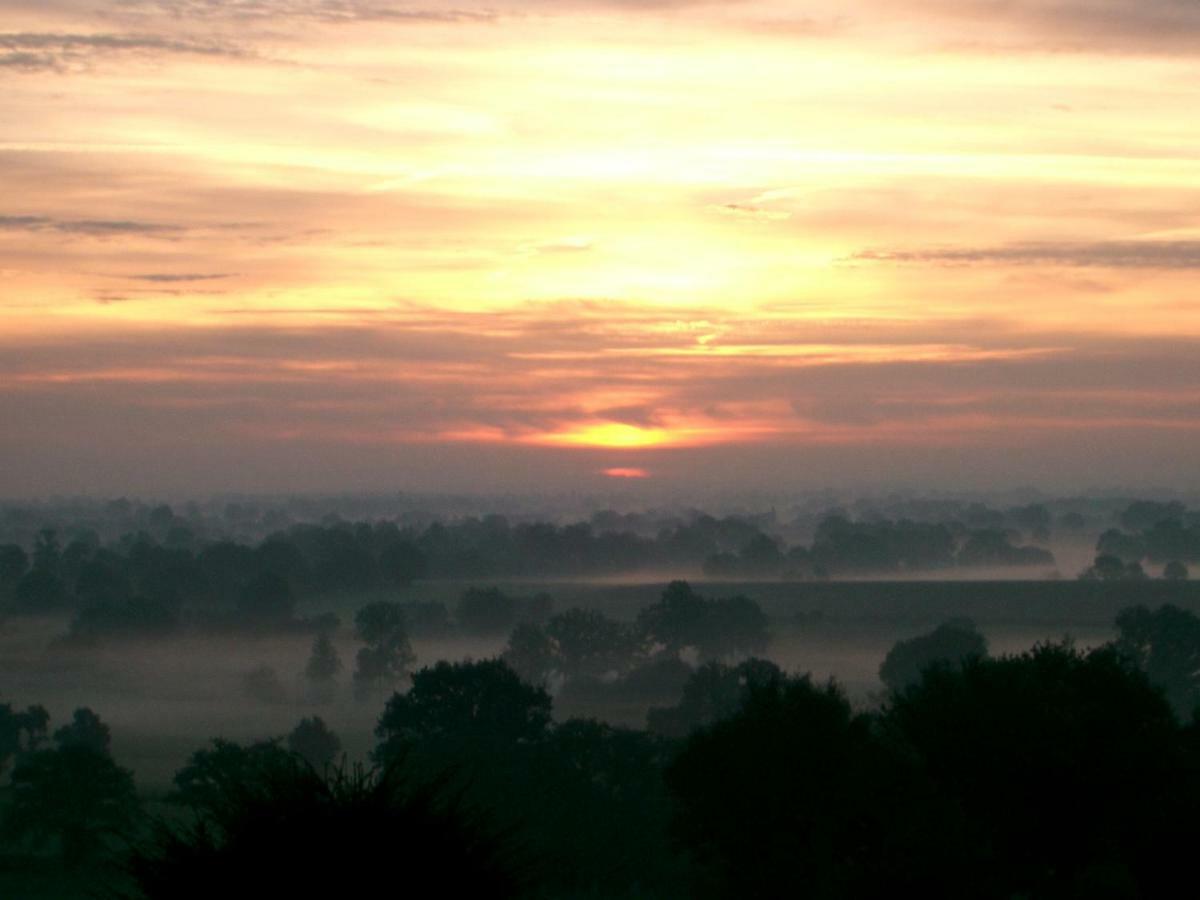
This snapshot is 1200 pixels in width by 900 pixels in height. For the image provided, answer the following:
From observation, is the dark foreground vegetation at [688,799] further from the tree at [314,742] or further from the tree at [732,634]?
the tree at [732,634]

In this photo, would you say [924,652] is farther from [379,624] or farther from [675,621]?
[379,624]

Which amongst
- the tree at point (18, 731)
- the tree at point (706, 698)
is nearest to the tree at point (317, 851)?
the tree at point (706, 698)

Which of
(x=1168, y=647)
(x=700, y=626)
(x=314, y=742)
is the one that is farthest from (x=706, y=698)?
(x=700, y=626)

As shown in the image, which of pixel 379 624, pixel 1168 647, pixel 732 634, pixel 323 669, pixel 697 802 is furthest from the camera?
pixel 379 624

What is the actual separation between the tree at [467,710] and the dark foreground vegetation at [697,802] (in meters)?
0.14

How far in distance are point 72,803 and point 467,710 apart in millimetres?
20384

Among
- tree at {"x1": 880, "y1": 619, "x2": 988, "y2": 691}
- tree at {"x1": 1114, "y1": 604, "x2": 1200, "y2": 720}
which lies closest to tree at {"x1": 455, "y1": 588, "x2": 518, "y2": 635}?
tree at {"x1": 880, "y1": 619, "x2": 988, "y2": 691}

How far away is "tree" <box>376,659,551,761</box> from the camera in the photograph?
231ft

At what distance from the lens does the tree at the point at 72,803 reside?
187 feet

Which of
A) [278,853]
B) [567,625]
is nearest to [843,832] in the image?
[278,853]

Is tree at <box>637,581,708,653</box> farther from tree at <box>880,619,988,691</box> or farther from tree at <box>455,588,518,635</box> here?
tree at <box>455,588,518,635</box>

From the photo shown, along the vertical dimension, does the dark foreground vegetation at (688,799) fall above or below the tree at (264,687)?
above

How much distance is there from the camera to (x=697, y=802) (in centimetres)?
3928

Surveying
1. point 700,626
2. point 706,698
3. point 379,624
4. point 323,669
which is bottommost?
point 323,669
